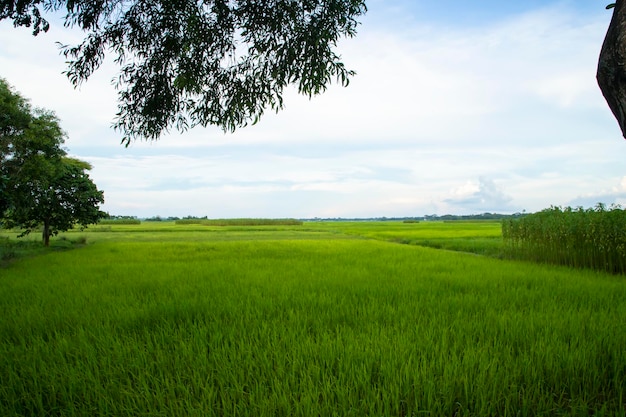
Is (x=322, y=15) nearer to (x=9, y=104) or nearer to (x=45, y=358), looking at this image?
(x=45, y=358)

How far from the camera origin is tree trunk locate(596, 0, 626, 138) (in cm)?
257

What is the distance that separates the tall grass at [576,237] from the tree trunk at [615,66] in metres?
11.3

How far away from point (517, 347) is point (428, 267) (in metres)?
7.73

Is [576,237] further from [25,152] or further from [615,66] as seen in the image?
[25,152]

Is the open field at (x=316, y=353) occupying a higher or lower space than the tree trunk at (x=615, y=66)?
lower

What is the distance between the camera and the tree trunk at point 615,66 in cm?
257

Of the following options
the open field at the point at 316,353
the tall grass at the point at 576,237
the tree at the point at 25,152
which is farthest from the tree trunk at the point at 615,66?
the tree at the point at 25,152

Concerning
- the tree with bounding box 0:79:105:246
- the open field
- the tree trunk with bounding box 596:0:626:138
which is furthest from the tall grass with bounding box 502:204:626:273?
the tree with bounding box 0:79:105:246

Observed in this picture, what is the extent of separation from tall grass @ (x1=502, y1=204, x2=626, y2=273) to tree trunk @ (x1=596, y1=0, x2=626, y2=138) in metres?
11.3

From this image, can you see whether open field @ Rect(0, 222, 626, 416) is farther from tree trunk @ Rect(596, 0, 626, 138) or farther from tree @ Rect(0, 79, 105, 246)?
tree @ Rect(0, 79, 105, 246)

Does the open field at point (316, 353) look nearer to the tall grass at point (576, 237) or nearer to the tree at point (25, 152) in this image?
the tall grass at point (576, 237)

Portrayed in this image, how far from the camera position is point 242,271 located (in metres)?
10.8

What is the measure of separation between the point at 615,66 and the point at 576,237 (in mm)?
12791

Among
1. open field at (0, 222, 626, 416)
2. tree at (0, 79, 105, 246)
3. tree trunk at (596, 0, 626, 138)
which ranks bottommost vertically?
open field at (0, 222, 626, 416)
